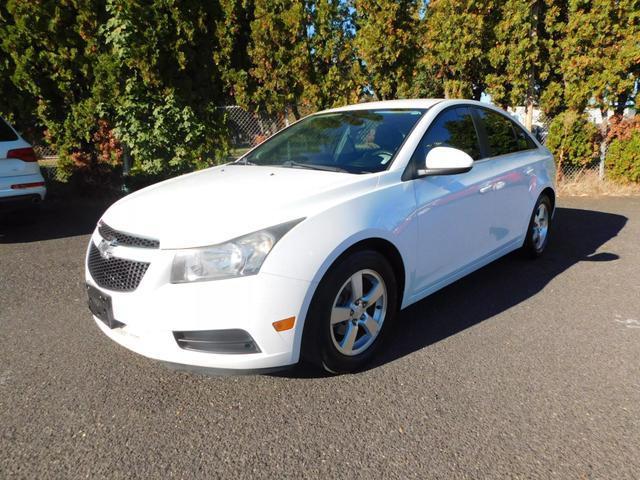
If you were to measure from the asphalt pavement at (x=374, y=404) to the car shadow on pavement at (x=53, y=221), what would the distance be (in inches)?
105

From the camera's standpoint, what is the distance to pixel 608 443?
7.23 feet

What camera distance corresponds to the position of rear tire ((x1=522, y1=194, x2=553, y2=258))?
4625 mm

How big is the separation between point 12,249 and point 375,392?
5049 millimetres

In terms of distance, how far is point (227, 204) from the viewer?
259 cm

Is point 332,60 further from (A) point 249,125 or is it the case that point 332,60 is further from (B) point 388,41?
(A) point 249,125

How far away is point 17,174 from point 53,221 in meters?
1.70

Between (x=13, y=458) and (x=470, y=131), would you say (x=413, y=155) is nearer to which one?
(x=470, y=131)

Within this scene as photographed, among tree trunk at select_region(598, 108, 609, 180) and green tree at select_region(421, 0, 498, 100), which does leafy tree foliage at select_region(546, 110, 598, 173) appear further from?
green tree at select_region(421, 0, 498, 100)

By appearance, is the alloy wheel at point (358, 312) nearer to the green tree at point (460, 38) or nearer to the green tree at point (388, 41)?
the green tree at point (388, 41)

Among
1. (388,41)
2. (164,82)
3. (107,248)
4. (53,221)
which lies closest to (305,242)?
(107,248)

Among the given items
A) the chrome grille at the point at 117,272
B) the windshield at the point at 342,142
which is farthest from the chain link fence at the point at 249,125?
the chrome grille at the point at 117,272

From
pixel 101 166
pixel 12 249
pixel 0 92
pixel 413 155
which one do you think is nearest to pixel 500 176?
pixel 413 155

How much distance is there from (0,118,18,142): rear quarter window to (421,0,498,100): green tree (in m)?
7.24

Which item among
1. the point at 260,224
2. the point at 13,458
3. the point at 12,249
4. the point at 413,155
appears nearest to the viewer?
the point at 13,458
